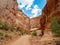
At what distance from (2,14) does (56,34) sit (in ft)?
92.5


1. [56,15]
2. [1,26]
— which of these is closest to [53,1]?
[56,15]

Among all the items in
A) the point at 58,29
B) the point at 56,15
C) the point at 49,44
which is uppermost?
the point at 56,15

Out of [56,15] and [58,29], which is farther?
[56,15]

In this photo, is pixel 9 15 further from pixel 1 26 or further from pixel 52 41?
pixel 52 41

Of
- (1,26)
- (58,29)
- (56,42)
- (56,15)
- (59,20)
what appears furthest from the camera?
(1,26)

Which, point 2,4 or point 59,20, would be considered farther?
point 2,4

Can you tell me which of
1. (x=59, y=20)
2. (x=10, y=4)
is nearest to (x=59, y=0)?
(x=59, y=20)

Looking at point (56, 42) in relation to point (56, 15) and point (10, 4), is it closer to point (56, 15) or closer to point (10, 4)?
point (56, 15)

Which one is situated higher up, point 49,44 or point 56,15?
point 56,15

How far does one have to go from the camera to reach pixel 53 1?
24.5 m

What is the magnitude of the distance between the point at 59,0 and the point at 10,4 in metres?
32.4

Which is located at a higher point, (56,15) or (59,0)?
(59,0)

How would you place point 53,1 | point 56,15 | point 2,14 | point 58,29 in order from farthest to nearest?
point 2,14 < point 53,1 < point 56,15 < point 58,29

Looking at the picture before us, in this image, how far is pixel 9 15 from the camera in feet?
161
